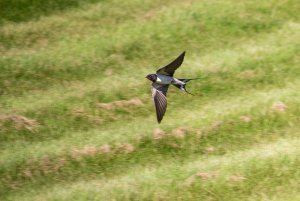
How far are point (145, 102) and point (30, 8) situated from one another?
29.7 feet

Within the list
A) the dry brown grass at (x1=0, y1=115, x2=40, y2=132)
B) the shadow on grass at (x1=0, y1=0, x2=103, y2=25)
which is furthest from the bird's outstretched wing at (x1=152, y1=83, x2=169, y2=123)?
the shadow on grass at (x1=0, y1=0, x2=103, y2=25)

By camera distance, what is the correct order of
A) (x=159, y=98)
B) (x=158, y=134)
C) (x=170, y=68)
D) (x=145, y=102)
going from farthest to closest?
(x=145, y=102) < (x=158, y=134) < (x=159, y=98) < (x=170, y=68)

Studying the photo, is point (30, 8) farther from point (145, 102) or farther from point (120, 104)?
point (145, 102)

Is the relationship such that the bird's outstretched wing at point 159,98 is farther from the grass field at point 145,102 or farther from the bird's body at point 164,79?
the grass field at point 145,102

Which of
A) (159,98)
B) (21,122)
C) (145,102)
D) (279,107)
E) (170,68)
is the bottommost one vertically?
(21,122)

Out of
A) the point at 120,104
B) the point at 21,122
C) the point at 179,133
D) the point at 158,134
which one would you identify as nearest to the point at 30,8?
the point at 21,122

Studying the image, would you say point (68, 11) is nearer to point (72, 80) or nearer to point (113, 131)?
point (72, 80)

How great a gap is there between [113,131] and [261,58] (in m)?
7.76

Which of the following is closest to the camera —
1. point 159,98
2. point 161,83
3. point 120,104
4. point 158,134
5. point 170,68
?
point 170,68

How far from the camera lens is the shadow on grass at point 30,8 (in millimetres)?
28062

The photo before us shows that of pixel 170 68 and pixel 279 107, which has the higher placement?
pixel 170 68

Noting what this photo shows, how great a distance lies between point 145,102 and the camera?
2322 cm

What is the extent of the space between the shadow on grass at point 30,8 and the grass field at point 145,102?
74 millimetres

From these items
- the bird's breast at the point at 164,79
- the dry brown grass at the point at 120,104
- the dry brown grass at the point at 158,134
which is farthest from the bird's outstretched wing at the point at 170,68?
the dry brown grass at the point at 120,104
